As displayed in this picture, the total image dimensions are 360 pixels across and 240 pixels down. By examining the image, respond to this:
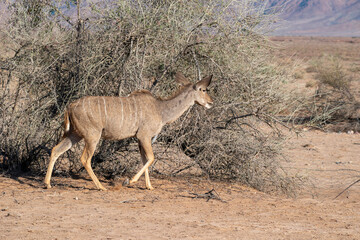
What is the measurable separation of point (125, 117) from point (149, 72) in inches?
41.6

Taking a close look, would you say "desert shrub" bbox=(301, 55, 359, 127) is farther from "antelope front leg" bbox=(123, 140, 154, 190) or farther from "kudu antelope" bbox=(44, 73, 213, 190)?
"antelope front leg" bbox=(123, 140, 154, 190)

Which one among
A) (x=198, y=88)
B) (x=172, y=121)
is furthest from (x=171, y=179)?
(x=198, y=88)

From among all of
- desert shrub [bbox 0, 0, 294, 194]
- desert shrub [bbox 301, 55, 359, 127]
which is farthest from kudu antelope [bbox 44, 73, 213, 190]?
desert shrub [bbox 301, 55, 359, 127]

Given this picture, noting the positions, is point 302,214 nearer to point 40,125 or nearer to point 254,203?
point 254,203

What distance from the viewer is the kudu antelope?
266 inches

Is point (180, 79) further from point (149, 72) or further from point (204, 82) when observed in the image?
point (149, 72)

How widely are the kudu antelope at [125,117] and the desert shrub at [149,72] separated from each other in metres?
0.35

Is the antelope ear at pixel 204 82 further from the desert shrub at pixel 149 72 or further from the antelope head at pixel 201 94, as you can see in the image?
the desert shrub at pixel 149 72

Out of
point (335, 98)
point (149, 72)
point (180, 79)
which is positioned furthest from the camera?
point (335, 98)

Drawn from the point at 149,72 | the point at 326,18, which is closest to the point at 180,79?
the point at 149,72

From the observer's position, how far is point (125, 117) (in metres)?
6.94

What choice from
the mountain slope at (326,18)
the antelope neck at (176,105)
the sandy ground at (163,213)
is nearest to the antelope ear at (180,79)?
the antelope neck at (176,105)

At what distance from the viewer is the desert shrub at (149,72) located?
24.4 ft

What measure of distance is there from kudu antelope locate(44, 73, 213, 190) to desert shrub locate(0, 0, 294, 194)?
13.6 inches
